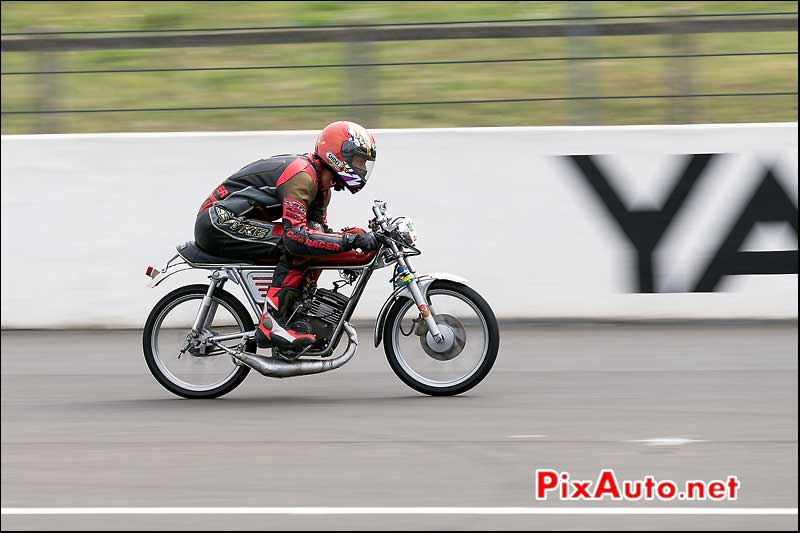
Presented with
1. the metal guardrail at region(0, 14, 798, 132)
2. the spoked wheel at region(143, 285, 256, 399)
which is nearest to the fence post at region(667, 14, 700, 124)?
the metal guardrail at region(0, 14, 798, 132)

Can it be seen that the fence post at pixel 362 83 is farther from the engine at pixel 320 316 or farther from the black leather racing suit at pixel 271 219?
the engine at pixel 320 316

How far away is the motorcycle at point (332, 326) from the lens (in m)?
8.62

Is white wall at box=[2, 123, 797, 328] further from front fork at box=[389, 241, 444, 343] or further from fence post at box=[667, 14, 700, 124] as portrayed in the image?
front fork at box=[389, 241, 444, 343]

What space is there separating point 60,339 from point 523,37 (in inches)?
193

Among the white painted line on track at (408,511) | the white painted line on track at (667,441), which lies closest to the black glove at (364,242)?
the white painted line on track at (667,441)

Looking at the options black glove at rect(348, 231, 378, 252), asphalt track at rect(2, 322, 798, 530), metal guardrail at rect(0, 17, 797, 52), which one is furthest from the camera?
metal guardrail at rect(0, 17, 797, 52)

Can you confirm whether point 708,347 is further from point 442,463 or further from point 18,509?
point 18,509

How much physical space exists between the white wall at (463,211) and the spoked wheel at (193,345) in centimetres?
279

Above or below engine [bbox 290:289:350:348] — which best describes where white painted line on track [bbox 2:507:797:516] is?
below

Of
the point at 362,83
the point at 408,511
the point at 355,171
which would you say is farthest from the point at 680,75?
the point at 408,511

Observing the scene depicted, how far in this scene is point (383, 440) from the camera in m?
7.49

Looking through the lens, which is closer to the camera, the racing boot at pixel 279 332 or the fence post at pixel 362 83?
the racing boot at pixel 279 332

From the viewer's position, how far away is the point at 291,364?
870 centimetres

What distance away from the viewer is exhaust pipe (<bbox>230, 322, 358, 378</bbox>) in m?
8.67
